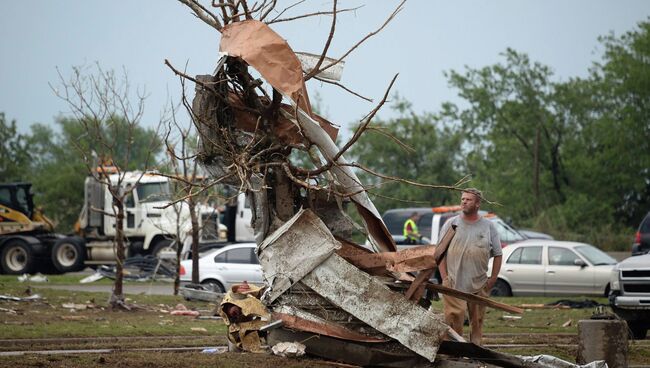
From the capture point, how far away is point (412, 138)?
69.0m

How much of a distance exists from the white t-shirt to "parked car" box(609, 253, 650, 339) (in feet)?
17.6

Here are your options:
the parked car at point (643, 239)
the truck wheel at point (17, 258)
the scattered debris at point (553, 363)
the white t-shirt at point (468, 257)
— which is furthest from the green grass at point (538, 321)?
the truck wheel at point (17, 258)

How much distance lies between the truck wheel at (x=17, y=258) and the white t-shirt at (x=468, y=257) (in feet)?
92.0

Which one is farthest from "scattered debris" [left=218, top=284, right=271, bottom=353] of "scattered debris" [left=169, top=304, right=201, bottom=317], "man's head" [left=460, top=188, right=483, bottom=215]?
"scattered debris" [left=169, top=304, right=201, bottom=317]

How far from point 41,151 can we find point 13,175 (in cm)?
7690

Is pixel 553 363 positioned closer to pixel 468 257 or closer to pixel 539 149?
pixel 468 257

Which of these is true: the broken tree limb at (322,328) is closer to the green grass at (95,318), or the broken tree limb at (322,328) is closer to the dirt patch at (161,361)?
the dirt patch at (161,361)

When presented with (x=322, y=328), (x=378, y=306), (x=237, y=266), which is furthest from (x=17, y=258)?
(x=378, y=306)

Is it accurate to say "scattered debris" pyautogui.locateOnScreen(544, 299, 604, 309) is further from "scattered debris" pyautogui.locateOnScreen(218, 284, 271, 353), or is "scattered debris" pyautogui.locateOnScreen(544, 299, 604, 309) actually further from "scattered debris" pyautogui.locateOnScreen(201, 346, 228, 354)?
"scattered debris" pyautogui.locateOnScreen(218, 284, 271, 353)

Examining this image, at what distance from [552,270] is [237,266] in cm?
788

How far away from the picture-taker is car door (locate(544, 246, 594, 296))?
2664 centimetres

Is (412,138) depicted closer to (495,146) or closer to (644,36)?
(495,146)

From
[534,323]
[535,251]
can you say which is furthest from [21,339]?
[535,251]

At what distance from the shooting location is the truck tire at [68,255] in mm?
38438
